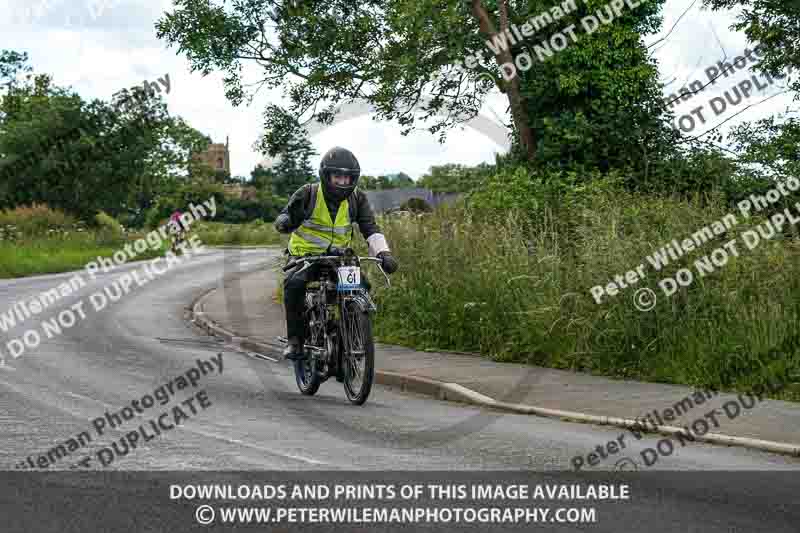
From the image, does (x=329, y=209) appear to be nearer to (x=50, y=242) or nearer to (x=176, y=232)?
(x=50, y=242)

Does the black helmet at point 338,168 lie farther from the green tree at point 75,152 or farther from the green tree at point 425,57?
the green tree at point 75,152

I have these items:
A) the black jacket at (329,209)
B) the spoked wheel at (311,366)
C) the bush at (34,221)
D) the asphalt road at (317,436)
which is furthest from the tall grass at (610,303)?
the bush at (34,221)

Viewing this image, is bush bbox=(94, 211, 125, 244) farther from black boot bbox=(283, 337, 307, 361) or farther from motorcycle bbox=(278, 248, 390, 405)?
motorcycle bbox=(278, 248, 390, 405)

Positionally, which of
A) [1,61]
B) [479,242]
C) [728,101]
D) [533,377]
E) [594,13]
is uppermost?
[1,61]

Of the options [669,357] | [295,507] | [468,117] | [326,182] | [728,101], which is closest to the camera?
[295,507]

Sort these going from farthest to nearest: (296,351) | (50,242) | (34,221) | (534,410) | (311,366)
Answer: (34,221) → (50,242) → (311,366) → (296,351) → (534,410)

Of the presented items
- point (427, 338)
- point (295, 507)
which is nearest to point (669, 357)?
point (427, 338)

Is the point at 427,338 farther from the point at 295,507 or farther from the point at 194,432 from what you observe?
the point at 295,507

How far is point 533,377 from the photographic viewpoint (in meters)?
12.1

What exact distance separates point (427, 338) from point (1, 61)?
232ft

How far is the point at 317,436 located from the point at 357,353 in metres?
1.59

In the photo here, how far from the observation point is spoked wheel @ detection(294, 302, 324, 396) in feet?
35.6

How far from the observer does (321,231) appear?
35.6ft

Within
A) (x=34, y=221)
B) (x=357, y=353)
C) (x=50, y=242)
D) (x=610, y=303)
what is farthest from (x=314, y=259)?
(x=34, y=221)
